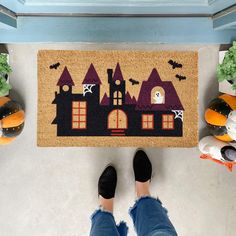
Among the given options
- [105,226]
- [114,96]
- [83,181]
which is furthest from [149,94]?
Result: [105,226]

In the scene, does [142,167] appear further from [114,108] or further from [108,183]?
[114,108]

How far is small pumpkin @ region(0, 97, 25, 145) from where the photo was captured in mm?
1351

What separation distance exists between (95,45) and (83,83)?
0.62 ft

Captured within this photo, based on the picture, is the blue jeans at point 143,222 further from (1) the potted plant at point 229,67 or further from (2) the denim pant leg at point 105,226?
(1) the potted plant at point 229,67

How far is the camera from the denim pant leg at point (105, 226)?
4.21 ft

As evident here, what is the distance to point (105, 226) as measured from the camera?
1.33 metres

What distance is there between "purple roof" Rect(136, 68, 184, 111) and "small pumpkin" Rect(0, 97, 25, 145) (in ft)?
1.82

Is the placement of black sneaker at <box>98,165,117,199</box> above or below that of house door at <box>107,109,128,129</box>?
below

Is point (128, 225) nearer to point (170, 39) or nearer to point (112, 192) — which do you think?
point (112, 192)

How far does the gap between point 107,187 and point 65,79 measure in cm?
55

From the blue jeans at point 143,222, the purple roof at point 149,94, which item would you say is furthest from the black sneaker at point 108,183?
the purple roof at point 149,94

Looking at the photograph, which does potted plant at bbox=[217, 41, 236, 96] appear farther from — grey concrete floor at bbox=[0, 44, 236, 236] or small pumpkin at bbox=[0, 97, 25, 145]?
small pumpkin at bbox=[0, 97, 25, 145]

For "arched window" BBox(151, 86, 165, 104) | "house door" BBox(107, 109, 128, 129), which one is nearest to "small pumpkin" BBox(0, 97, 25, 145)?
"house door" BBox(107, 109, 128, 129)

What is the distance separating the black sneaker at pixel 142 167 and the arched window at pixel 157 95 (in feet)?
0.84
